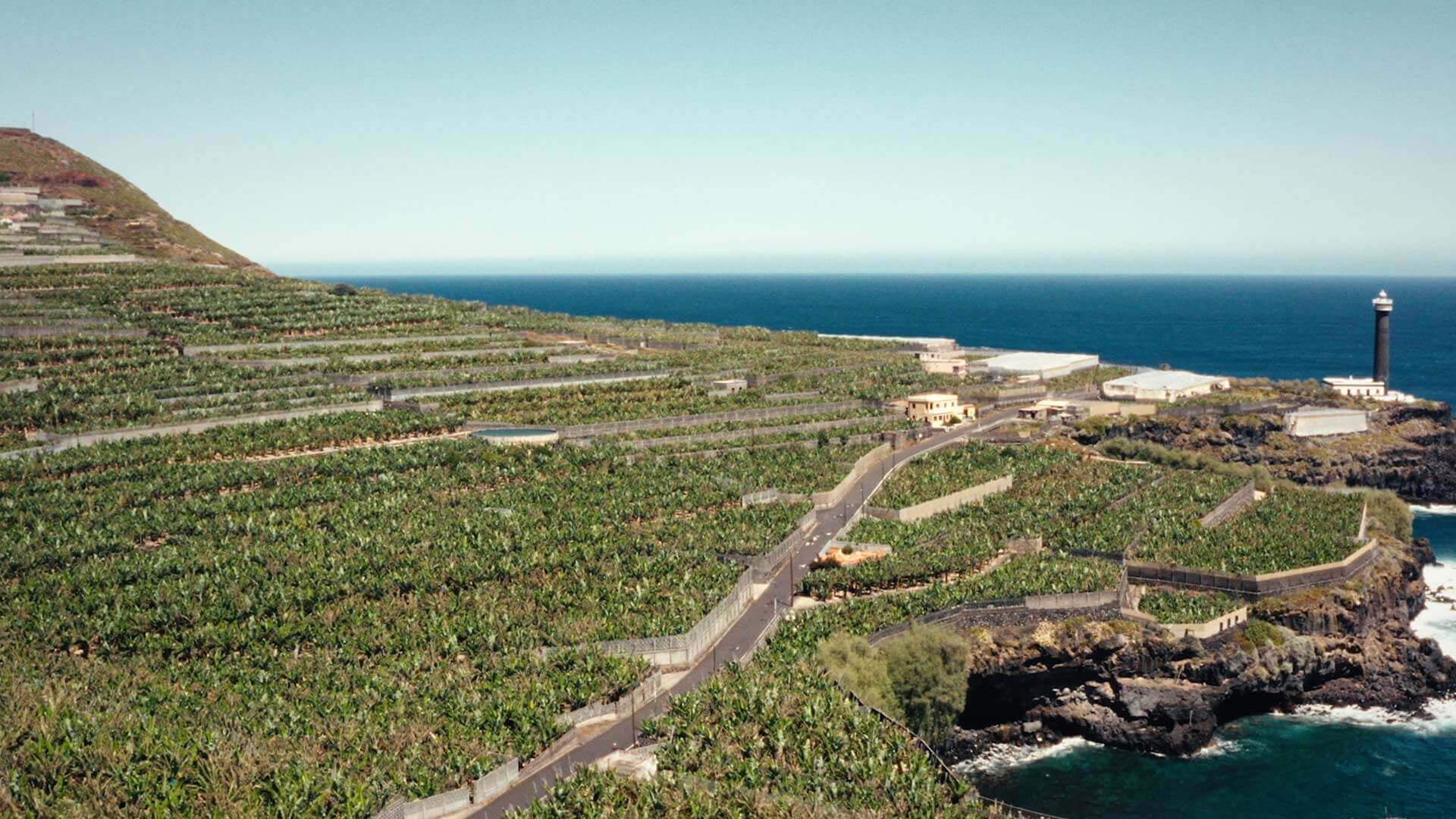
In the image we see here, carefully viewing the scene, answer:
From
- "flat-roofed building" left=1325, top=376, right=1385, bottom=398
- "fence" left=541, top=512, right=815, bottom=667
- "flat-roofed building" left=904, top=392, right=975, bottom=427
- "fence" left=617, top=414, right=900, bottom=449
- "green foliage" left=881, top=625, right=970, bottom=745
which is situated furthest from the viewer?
"flat-roofed building" left=1325, top=376, right=1385, bottom=398

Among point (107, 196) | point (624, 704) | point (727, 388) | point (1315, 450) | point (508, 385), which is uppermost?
point (107, 196)

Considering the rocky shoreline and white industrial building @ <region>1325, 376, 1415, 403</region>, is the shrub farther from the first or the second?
white industrial building @ <region>1325, 376, 1415, 403</region>

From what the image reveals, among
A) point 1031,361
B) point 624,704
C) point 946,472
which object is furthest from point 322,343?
point 624,704

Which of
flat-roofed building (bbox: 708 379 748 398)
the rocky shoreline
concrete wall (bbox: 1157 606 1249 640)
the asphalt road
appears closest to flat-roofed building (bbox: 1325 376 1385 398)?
the asphalt road

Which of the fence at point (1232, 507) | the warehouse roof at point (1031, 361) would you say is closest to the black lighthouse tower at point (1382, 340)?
the warehouse roof at point (1031, 361)

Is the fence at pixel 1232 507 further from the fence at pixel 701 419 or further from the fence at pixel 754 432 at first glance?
the fence at pixel 701 419

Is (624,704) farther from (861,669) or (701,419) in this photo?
(701,419)
